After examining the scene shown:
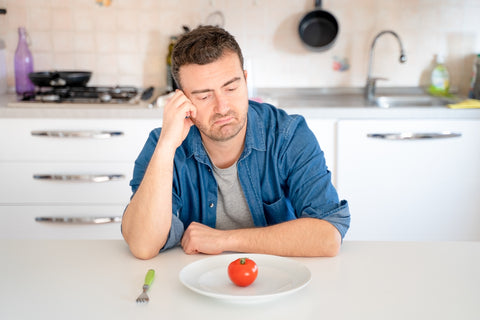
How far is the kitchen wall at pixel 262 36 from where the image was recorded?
3389 millimetres

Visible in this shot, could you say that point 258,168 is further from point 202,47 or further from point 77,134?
point 77,134

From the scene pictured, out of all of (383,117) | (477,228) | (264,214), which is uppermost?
(383,117)

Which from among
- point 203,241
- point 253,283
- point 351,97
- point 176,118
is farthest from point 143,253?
point 351,97

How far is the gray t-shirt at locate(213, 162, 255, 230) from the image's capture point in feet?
6.14

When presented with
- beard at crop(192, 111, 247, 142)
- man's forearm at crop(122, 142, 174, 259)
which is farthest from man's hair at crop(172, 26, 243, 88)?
man's forearm at crop(122, 142, 174, 259)

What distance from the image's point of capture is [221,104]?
1721mm

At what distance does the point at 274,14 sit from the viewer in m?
3.41

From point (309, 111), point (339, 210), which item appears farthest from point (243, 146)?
point (309, 111)

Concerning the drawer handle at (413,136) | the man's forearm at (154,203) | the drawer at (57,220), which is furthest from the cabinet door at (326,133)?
the man's forearm at (154,203)

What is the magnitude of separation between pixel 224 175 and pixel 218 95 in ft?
0.89

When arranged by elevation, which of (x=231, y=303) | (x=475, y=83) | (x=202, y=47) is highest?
(x=202, y=47)

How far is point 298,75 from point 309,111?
59cm

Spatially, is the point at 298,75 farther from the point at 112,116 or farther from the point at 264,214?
the point at 264,214

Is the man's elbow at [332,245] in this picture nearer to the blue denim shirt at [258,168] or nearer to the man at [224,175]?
the man at [224,175]
